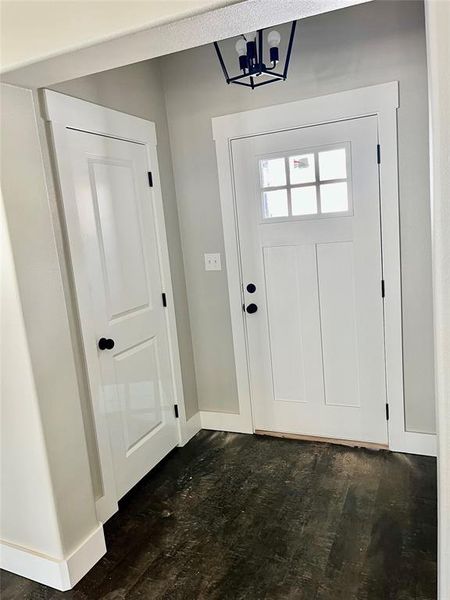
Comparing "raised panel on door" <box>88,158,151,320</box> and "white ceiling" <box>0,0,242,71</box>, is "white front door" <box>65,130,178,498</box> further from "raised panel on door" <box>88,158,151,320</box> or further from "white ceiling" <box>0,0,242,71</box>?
"white ceiling" <box>0,0,242,71</box>

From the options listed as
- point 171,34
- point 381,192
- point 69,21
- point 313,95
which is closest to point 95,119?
point 69,21

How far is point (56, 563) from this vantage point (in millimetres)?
1907

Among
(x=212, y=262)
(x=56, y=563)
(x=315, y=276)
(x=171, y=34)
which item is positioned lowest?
(x=56, y=563)

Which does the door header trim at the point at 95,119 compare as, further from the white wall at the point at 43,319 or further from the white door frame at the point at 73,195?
the white wall at the point at 43,319

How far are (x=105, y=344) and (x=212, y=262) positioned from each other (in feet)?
3.27

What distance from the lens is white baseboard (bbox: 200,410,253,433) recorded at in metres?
3.13

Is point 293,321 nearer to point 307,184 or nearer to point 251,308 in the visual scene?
point 251,308

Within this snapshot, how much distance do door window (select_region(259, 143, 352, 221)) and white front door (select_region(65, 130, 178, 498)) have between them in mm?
734

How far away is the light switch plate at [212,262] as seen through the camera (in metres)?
3.00

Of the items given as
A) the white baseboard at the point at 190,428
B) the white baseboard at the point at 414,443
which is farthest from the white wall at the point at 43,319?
the white baseboard at the point at 414,443

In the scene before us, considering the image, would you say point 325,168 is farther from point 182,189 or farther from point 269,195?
point 182,189

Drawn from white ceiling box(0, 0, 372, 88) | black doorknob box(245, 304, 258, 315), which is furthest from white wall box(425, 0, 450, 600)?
black doorknob box(245, 304, 258, 315)

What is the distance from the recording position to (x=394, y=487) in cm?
240

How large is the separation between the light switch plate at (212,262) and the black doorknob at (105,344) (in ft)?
3.06
